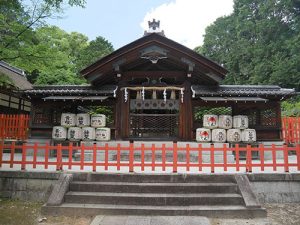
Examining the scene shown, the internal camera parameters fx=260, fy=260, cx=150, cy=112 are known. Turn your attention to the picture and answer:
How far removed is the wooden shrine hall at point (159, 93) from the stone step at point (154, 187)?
540 centimetres

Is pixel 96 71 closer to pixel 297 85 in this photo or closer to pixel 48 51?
pixel 48 51

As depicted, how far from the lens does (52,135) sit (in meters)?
13.5

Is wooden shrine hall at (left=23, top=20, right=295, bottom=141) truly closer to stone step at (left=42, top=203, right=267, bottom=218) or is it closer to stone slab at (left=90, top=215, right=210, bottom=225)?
stone step at (left=42, top=203, right=267, bottom=218)

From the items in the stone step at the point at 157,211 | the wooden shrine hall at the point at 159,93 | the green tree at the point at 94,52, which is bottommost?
the stone step at the point at 157,211

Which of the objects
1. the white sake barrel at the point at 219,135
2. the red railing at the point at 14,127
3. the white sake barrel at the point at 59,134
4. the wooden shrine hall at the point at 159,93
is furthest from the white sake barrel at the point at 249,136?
the red railing at the point at 14,127

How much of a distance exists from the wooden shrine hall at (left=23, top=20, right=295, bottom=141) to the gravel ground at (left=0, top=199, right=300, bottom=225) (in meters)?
6.16

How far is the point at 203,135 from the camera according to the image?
12.9 metres

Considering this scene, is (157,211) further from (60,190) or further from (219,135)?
(219,135)

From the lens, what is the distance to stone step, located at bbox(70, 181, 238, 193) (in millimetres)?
7852

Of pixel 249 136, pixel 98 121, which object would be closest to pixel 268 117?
pixel 249 136

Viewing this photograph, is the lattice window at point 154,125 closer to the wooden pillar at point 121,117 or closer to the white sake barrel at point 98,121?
the wooden pillar at point 121,117

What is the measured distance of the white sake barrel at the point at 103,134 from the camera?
13055 millimetres

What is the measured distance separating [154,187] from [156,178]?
44 centimetres

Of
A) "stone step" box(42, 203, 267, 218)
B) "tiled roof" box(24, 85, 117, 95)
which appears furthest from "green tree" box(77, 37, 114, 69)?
"stone step" box(42, 203, 267, 218)
